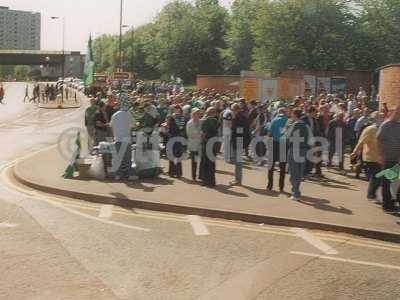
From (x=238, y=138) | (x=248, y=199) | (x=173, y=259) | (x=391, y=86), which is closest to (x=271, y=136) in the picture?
(x=238, y=138)

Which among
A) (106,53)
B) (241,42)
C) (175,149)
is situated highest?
(106,53)

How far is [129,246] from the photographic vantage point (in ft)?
27.0

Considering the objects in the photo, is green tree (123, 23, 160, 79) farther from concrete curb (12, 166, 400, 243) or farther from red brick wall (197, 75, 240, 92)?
concrete curb (12, 166, 400, 243)

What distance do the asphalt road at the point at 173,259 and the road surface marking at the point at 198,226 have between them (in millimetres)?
17

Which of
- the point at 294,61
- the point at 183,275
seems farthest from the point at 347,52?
the point at 183,275

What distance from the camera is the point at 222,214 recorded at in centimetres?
1032

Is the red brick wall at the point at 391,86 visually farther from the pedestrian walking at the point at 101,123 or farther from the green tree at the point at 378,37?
the green tree at the point at 378,37

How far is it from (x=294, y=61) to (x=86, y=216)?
149ft

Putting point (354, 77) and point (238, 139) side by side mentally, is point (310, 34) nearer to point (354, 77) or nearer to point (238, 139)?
point (354, 77)

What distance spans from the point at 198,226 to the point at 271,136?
4210 millimetres

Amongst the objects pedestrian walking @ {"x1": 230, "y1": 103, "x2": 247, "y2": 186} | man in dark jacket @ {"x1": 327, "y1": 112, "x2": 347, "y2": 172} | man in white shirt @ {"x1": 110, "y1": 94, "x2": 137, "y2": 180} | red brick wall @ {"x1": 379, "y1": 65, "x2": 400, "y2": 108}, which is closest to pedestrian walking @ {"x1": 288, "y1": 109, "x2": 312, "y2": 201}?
pedestrian walking @ {"x1": 230, "y1": 103, "x2": 247, "y2": 186}

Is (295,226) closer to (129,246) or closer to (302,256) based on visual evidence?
(302,256)

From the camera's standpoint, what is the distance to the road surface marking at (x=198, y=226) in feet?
29.9

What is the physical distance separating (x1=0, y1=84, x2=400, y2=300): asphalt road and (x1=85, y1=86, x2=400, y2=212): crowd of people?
2.27 metres
